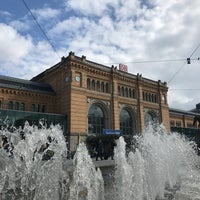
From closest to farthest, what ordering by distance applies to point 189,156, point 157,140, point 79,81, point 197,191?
point 197,191
point 157,140
point 189,156
point 79,81

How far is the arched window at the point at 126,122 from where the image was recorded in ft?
126

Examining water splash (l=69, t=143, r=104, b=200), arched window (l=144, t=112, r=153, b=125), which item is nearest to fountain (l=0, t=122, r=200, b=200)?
water splash (l=69, t=143, r=104, b=200)

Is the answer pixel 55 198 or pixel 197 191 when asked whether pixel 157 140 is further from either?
pixel 55 198

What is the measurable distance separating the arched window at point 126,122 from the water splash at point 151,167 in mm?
20737

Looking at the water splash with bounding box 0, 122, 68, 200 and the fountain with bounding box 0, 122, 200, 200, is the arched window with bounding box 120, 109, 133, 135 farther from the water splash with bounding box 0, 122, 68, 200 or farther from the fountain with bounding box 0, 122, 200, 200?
the water splash with bounding box 0, 122, 68, 200

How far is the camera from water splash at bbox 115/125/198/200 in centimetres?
863

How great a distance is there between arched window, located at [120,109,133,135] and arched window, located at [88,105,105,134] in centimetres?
368

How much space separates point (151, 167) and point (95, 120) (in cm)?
2350

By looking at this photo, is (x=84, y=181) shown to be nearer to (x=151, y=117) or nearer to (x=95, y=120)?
(x=95, y=120)

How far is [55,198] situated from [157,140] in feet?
22.7

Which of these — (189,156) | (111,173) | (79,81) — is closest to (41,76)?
(79,81)

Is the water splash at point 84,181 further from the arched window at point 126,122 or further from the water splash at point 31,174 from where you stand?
the arched window at point 126,122

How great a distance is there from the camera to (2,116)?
27.3m

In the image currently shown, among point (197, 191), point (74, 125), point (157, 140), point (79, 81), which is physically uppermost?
point (79, 81)
